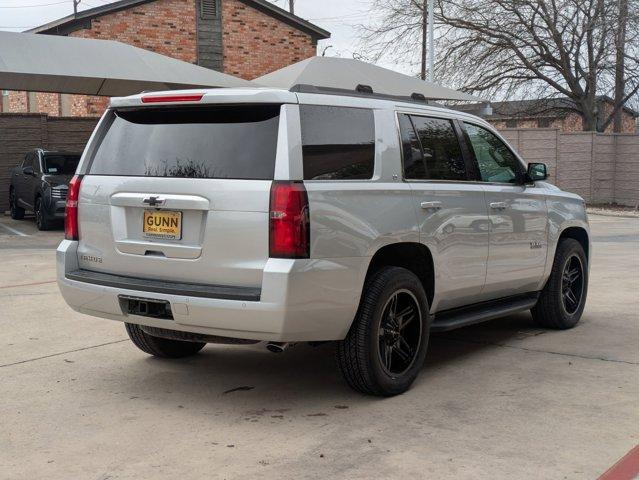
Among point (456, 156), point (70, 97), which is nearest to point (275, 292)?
point (456, 156)

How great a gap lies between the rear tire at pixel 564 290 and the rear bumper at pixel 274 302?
9.37 feet

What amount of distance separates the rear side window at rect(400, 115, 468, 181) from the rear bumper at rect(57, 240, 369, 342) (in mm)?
1074

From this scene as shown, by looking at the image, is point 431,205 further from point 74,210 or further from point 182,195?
point 74,210

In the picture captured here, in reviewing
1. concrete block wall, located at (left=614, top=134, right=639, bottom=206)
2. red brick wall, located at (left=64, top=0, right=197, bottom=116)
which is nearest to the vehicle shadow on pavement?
concrete block wall, located at (left=614, top=134, right=639, bottom=206)

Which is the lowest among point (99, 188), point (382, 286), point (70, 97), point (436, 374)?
point (436, 374)

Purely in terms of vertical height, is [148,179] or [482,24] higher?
[482,24]

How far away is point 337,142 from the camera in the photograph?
16.2 feet

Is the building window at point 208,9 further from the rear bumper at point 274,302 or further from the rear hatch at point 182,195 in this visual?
the rear bumper at point 274,302

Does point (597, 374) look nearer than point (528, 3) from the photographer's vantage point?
Yes

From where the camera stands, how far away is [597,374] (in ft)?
18.6

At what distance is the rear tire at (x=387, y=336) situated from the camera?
491 centimetres

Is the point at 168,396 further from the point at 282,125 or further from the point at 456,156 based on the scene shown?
the point at 456,156

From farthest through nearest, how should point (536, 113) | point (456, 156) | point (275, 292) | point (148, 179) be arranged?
point (536, 113), point (456, 156), point (148, 179), point (275, 292)

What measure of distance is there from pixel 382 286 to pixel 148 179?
5.01ft
